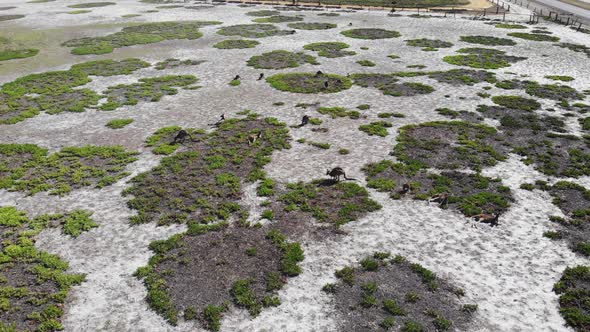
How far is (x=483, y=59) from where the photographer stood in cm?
4778

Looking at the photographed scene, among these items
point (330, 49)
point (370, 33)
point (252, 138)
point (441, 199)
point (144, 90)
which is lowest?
point (441, 199)

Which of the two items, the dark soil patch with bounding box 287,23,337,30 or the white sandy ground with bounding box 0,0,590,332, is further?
the dark soil patch with bounding box 287,23,337,30

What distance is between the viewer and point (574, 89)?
124ft

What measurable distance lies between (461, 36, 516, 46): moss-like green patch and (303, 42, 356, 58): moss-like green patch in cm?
1780

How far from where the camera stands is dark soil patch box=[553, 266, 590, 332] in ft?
46.8

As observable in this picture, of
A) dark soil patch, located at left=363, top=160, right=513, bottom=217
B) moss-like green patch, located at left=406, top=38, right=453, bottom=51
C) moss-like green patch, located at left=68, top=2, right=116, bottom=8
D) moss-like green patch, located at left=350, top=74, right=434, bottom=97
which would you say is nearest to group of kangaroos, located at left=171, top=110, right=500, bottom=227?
dark soil patch, located at left=363, top=160, right=513, bottom=217

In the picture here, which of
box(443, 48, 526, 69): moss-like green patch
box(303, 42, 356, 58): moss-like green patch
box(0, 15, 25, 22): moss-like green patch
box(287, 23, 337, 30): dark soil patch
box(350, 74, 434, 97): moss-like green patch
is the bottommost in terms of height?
box(350, 74, 434, 97): moss-like green patch

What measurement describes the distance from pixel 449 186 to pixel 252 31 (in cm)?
4981

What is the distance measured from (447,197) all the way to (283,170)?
9614 millimetres

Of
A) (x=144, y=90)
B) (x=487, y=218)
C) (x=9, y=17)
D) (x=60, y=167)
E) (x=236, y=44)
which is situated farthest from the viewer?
(x=9, y=17)

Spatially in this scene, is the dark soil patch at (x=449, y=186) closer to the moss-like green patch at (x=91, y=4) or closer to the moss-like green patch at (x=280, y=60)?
the moss-like green patch at (x=280, y=60)

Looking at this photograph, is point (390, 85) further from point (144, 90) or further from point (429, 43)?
point (144, 90)

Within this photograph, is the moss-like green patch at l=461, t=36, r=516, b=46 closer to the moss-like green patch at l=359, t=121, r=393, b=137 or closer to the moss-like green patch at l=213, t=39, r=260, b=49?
the moss-like green patch at l=213, t=39, r=260, b=49

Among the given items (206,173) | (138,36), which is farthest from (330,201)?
(138,36)
